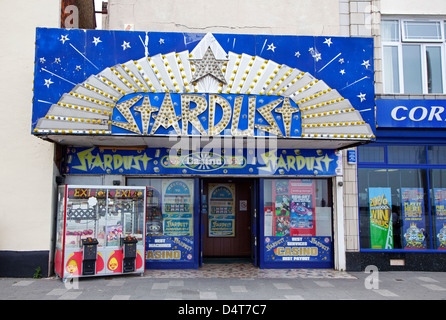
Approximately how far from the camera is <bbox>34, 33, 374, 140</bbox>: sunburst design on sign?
8750 millimetres

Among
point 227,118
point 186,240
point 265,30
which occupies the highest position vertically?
point 265,30

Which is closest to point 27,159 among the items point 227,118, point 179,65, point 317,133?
point 179,65

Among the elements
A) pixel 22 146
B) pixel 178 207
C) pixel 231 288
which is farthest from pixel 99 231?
pixel 231 288

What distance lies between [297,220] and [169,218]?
3.25 meters

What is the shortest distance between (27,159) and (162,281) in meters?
4.09

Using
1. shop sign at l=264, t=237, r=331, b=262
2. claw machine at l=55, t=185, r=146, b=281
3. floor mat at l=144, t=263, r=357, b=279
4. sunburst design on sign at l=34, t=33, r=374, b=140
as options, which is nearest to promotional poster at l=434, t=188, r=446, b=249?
floor mat at l=144, t=263, r=357, b=279

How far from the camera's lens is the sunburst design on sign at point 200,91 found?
875 centimetres

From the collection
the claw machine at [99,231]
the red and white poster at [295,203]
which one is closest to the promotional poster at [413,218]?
the red and white poster at [295,203]

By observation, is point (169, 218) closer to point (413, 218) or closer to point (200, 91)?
point (200, 91)

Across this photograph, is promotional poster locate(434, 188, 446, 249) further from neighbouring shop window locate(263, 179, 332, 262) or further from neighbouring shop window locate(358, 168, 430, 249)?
neighbouring shop window locate(263, 179, 332, 262)

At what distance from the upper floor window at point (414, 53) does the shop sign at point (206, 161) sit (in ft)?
9.38

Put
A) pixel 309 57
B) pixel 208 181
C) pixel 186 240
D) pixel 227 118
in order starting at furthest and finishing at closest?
1. pixel 208 181
2. pixel 186 240
3. pixel 309 57
4. pixel 227 118

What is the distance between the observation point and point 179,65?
364 inches

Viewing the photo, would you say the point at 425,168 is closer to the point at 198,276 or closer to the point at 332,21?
the point at 332,21
